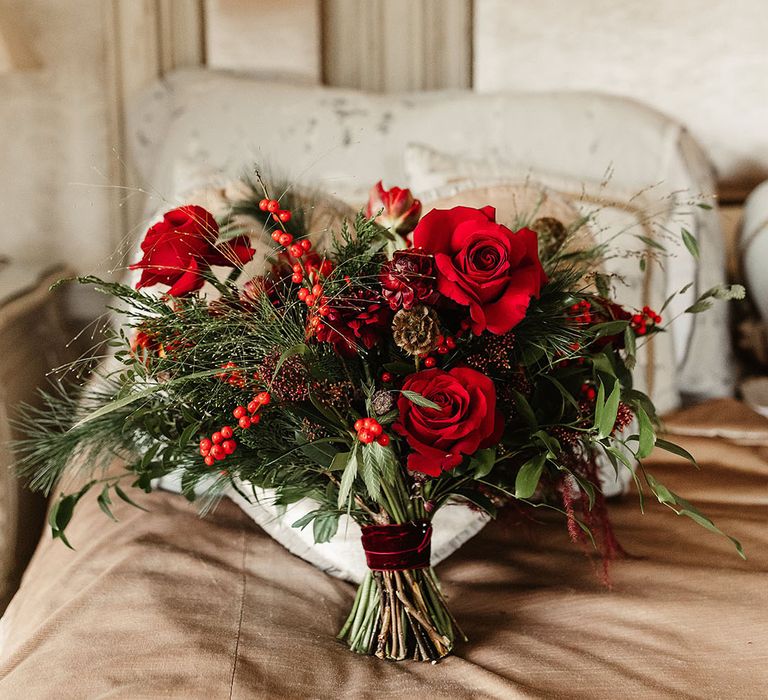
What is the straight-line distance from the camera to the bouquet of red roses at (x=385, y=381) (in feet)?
1.98

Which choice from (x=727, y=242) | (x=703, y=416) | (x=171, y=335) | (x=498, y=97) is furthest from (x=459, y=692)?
(x=727, y=242)

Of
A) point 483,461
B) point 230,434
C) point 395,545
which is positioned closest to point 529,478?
point 483,461

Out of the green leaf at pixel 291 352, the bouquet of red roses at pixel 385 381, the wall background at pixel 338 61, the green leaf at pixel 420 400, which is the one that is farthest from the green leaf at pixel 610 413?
the wall background at pixel 338 61

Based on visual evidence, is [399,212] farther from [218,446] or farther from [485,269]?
[218,446]

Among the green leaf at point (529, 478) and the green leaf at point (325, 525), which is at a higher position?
the green leaf at point (529, 478)

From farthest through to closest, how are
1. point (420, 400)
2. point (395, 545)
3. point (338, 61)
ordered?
point (338, 61), point (395, 545), point (420, 400)

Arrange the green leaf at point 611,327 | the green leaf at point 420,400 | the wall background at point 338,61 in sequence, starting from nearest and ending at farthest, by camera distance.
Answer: the green leaf at point 420,400
the green leaf at point 611,327
the wall background at point 338,61

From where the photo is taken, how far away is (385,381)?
65 centimetres

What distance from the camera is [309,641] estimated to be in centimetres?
74

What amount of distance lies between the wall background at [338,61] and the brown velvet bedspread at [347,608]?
968mm

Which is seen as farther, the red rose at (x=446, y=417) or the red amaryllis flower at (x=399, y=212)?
the red amaryllis flower at (x=399, y=212)

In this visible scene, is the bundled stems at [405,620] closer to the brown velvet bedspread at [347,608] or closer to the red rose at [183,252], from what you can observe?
the brown velvet bedspread at [347,608]

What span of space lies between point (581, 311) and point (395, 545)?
0.85 ft

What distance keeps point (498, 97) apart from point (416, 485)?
3.62ft
